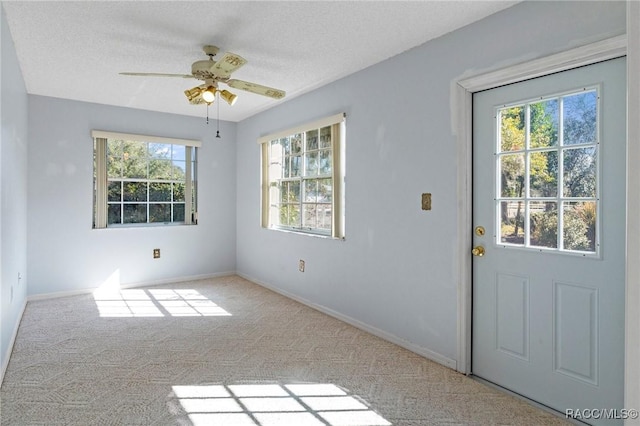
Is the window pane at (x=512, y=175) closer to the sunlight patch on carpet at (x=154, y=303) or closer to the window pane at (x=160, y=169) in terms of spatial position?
the sunlight patch on carpet at (x=154, y=303)

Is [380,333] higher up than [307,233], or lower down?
lower down

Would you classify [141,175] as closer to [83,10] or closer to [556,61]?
[83,10]

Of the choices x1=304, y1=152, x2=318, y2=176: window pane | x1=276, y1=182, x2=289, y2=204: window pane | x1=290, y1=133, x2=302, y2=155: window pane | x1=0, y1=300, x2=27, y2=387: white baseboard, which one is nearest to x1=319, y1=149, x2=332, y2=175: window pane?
x1=304, y1=152, x2=318, y2=176: window pane

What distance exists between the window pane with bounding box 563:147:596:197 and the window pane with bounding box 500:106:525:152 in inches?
11.8

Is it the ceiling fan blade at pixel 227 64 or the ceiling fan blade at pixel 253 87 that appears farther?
the ceiling fan blade at pixel 253 87

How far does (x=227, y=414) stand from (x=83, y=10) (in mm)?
2695

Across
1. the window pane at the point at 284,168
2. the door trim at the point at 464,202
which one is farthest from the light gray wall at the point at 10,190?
the door trim at the point at 464,202

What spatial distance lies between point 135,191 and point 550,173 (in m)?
4.90

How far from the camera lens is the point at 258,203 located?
5.45 m

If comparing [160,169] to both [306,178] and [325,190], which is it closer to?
[306,178]

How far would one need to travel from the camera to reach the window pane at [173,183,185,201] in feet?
18.4

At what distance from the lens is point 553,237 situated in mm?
2285

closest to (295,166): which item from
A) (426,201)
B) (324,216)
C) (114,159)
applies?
(324,216)

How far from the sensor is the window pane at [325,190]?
4167mm
